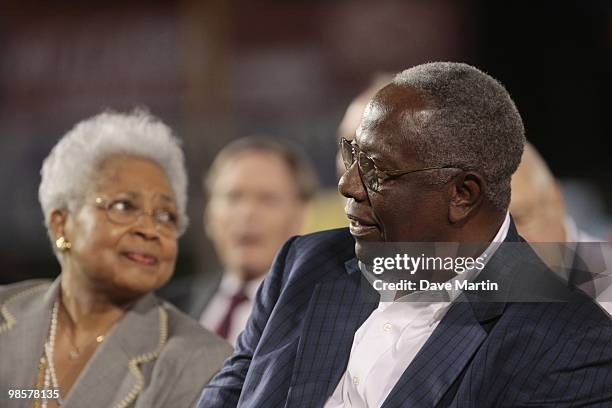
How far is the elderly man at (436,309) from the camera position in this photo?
1555 mm

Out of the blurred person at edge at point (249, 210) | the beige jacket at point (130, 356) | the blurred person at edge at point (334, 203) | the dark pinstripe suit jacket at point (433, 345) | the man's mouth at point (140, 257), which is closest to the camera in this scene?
the dark pinstripe suit jacket at point (433, 345)

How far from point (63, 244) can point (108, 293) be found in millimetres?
179

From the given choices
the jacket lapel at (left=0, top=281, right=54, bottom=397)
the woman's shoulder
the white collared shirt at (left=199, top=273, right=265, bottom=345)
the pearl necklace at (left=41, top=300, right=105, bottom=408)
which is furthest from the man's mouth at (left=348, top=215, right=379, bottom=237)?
the white collared shirt at (left=199, top=273, right=265, bottom=345)

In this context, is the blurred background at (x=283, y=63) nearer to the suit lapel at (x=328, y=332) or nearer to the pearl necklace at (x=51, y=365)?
the pearl necklace at (x=51, y=365)

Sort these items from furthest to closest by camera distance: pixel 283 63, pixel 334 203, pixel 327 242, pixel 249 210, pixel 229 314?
pixel 283 63
pixel 334 203
pixel 249 210
pixel 229 314
pixel 327 242

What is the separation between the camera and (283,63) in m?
4.84

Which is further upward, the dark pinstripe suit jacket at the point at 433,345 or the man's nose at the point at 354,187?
the man's nose at the point at 354,187

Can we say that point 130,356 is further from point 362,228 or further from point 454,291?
point 454,291

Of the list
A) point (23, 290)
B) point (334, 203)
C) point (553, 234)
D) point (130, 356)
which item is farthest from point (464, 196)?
point (334, 203)

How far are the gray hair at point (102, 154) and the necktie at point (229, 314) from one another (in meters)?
0.74

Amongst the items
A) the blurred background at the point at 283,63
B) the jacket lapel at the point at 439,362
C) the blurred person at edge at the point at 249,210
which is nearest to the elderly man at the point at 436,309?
the jacket lapel at the point at 439,362

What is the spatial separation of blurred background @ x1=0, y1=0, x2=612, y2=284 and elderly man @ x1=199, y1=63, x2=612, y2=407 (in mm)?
1939

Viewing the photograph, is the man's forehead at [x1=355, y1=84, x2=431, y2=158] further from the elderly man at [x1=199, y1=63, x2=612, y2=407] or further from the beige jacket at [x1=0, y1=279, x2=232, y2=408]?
the beige jacket at [x1=0, y1=279, x2=232, y2=408]

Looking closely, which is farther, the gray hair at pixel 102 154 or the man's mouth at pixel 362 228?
the gray hair at pixel 102 154
